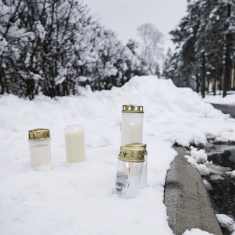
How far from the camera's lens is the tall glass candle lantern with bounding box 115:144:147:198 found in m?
1.79

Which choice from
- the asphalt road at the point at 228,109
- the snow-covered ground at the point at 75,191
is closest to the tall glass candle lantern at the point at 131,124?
the snow-covered ground at the point at 75,191

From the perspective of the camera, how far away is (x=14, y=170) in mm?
2314

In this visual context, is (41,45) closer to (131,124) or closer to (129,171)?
(131,124)

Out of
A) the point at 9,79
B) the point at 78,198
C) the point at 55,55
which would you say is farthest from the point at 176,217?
the point at 55,55

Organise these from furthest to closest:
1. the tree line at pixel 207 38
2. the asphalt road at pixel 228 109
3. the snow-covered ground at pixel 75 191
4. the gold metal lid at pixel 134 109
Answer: the tree line at pixel 207 38
the asphalt road at pixel 228 109
the gold metal lid at pixel 134 109
the snow-covered ground at pixel 75 191

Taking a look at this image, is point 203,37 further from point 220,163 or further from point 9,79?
point 220,163

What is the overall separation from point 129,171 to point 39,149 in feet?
2.61

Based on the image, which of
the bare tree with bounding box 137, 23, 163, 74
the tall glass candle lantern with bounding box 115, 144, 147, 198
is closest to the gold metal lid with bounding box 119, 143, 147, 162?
the tall glass candle lantern with bounding box 115, 144, 147, 198

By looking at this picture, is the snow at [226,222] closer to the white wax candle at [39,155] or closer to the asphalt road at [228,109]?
the white wax candle at [39,155]

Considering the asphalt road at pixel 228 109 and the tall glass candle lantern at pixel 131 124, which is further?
the asphalt road at pixel 228 109

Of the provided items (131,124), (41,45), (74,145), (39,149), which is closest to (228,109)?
(41,45)

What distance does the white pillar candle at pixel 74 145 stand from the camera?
8.09 feet

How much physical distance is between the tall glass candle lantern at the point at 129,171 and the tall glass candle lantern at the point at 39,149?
70cm

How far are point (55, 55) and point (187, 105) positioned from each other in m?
3.88
